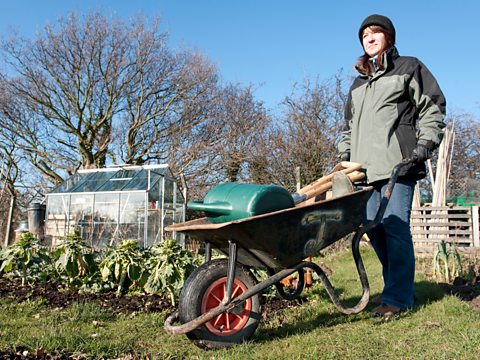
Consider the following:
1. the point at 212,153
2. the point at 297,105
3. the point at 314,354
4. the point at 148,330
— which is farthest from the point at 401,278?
the point at 212,153

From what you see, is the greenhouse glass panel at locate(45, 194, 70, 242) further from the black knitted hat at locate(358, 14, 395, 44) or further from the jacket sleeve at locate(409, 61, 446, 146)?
the jacket sleeve at locate(409, 61, 446, 146)

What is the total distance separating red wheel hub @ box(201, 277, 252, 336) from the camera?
7.44 feet

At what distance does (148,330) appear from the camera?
2.67 m

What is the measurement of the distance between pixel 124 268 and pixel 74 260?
0.50 m

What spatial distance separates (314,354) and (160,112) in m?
16.0

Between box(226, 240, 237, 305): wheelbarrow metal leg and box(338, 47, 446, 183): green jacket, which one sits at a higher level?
box(338, 47, 446, 183): green jacket

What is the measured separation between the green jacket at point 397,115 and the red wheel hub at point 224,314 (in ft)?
4.19

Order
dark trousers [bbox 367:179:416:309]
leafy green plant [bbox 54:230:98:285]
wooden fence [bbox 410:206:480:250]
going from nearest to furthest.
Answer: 1. dark trousers [bbox 367:179:416:309]
2. leafy green plant [bbox 54:230:98:285]
3. wooden fence [bbox 410:206:480:250]

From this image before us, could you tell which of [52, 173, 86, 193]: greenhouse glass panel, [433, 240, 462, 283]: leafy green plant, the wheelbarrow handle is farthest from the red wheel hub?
[52, 173, 86, 193]: greenhouse glass panel

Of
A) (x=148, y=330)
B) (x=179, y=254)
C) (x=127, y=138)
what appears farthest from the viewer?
(x=127, y=138)

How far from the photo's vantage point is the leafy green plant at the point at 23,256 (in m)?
4.10

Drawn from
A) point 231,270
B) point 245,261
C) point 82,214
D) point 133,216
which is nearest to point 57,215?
point 82,214

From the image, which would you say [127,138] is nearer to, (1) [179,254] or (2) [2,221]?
(2) [2,221]

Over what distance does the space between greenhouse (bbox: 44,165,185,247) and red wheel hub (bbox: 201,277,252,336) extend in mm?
9324
